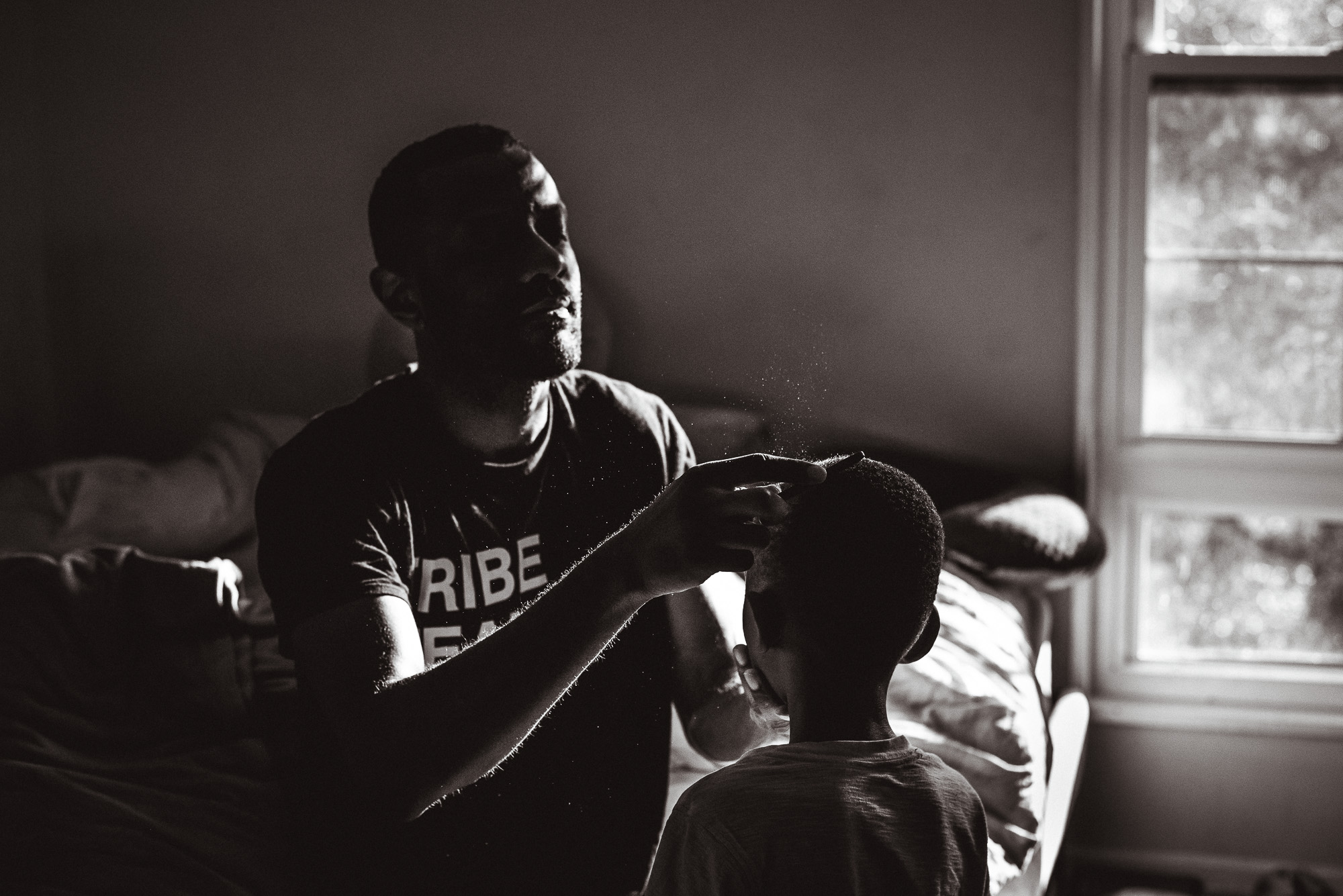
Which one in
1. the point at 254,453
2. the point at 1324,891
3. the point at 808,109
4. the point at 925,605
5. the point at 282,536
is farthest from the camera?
the point at 1324,891

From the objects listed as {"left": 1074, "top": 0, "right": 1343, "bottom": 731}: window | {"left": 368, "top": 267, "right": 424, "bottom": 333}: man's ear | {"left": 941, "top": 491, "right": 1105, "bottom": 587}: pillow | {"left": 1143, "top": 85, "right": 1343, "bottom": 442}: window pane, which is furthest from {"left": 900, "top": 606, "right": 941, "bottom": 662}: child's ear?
{"left": 1143, "top": 85, "right": 1343, "bottom": 442}: window pane

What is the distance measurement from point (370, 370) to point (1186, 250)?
1.16m

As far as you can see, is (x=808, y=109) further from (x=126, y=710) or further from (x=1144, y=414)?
(x=1144, y=414)

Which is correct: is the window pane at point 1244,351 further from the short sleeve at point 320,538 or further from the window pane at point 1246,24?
the short sleeve at point 320,538

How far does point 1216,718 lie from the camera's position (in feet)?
5.52

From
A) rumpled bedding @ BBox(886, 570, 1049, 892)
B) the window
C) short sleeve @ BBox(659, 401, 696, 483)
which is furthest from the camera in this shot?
the window

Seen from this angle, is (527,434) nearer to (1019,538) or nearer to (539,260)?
(539,260)

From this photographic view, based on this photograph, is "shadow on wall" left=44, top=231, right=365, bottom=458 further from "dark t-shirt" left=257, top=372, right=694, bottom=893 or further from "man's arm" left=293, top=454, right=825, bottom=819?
"man's arm" left=293, top=454, right=825, bottom=819

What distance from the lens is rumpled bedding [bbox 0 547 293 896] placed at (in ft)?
3.18

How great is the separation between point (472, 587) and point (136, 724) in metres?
0.48

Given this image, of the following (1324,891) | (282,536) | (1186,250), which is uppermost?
(1186,250)

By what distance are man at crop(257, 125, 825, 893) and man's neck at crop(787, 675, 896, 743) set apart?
0.12ft

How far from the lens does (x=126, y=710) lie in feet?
3.72

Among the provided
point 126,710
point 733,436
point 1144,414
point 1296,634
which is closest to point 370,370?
point 733,436
